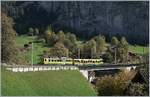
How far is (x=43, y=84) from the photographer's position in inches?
893

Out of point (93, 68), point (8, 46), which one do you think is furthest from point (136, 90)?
point (8, 46)

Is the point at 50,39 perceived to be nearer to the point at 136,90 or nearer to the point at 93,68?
the point at 93,68

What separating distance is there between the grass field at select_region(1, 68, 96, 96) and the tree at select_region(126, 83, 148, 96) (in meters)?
2.40

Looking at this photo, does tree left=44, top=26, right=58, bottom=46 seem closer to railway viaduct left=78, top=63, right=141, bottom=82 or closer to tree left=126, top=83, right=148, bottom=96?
railway viaduct left=78, top=63, right=141, bottom=82

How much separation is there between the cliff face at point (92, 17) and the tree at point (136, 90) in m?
54.9

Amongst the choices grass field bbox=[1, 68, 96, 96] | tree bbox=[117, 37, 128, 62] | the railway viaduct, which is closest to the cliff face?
tree bbox=[117, 37, 128, 62]

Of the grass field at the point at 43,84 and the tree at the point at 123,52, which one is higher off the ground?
the grass field at the point at 43,84

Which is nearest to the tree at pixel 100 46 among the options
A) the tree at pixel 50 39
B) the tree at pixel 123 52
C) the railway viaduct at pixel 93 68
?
the tree at pixel 123 52

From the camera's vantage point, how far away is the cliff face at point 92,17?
272ft

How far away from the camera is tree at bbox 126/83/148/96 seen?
2474 centimetres

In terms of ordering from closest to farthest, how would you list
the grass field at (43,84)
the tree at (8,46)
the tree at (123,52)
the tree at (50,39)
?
the grass field at (43,84)
the tree at (8,46)
the tree at (123,52)
the tree at (50,39)

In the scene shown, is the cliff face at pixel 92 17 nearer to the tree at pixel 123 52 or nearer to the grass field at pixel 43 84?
the tree at pixel 123 52

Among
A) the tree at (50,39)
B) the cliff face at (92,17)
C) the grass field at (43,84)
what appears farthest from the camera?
the cliff face at (92,17)

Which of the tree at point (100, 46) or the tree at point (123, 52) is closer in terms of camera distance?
the tree at point (123, 52)
